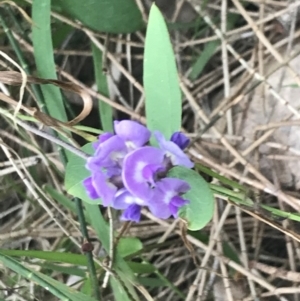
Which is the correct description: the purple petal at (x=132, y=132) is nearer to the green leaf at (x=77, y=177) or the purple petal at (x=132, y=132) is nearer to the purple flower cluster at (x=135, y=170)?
the purple flower cluster at (x=135, y=170)

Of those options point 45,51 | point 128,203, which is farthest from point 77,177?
point 45,51

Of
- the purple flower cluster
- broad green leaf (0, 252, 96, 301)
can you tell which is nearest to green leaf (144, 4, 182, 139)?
the purple flower cluster

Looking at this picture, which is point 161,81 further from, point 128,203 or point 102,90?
point 102,90

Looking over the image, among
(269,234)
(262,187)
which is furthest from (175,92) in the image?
(269,234)

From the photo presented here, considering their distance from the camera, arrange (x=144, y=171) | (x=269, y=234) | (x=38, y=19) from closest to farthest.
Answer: (x=144, y=171)
(x=38, y=19)
(x=269, y=234)

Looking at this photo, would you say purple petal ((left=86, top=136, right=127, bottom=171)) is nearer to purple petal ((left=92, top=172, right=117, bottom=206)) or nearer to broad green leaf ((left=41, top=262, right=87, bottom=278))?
purple petal ((left=92, top=172, right=117, bottom=206))

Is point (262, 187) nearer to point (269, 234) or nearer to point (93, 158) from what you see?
point (269, 234)

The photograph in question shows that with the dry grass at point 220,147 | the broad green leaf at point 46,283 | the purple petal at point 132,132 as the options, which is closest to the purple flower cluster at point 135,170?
the purple petal at point 132,132
